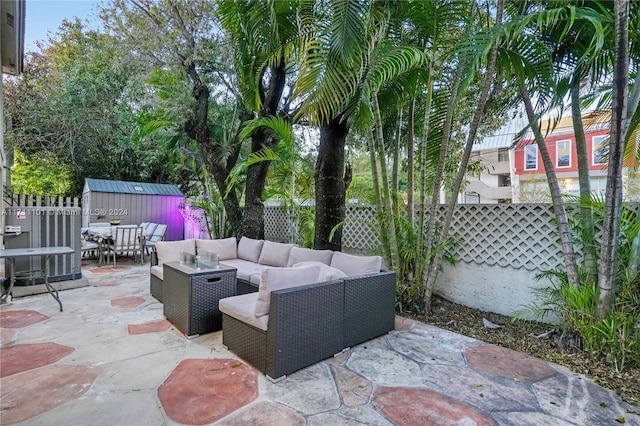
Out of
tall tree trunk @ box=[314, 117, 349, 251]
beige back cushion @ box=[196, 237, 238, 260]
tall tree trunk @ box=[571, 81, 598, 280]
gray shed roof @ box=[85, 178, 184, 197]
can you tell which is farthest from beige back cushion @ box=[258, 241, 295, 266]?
gray shed roof @ box=[85, 178, 184, 197]

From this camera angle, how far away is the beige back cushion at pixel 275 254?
460 centimetres

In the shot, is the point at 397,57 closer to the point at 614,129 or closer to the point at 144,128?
the point at 614,129

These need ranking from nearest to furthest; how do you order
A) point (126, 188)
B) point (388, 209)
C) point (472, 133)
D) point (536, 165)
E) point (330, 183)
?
1. point (472, 133)
2. point (388, 209)
3. point (330, 183)
4. point (126, 188)
5. point (536, 165)

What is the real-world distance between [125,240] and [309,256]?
16.6 ft

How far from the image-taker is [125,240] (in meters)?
7.00

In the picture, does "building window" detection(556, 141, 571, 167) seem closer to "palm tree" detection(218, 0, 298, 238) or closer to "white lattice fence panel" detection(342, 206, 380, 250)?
"white lattice fence panel" detection(342, 206, 380, 250)

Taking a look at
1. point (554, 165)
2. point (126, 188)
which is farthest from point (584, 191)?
point (126, 188)

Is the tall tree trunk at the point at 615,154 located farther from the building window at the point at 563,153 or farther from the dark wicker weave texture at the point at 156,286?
the building window at the point at 563,153

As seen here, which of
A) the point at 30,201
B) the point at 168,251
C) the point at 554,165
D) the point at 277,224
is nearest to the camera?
the point at 168,251

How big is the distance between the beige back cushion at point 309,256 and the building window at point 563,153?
1070 cm

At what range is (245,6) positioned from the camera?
3906 millimetres

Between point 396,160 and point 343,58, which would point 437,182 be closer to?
point 396,160

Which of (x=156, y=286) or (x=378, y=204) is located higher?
(x=378, y=204)

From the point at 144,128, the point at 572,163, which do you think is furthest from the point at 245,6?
the point at 572,163
